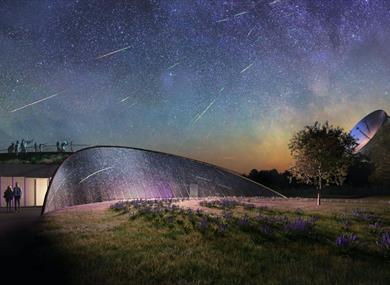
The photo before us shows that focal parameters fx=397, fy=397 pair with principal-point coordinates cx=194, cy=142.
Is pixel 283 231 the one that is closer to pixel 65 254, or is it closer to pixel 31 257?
pixel 65 254

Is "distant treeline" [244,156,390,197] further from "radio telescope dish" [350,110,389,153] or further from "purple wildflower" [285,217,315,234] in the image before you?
"purple wildflower" [285,217,315,234]

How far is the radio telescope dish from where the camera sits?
8081cm

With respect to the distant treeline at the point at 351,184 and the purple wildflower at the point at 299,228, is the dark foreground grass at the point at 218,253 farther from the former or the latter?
the distant treeline at the point at 351,184

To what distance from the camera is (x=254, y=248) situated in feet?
36.5

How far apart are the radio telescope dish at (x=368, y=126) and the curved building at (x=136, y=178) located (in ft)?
154

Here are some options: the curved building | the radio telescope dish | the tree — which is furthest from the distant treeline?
the tree

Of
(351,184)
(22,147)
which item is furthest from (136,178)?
(351,184)

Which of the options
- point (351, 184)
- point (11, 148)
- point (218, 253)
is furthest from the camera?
point (351, 184)

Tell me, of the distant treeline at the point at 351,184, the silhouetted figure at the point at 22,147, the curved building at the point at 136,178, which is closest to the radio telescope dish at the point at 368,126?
the distant treeline at the point at 351,184

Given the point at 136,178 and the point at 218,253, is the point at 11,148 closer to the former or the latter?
the point at 136,178

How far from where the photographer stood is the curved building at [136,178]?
107ft

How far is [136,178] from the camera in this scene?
39.6 m

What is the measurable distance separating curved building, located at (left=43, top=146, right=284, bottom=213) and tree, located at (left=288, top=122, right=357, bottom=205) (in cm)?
1093

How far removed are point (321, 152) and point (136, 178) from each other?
17902 mm
